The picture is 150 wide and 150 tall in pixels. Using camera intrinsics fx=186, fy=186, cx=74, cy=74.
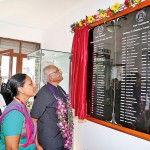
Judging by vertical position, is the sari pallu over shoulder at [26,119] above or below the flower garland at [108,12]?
below

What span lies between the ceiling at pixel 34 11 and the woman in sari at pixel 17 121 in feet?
6.94

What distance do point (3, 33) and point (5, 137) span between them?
369 cm

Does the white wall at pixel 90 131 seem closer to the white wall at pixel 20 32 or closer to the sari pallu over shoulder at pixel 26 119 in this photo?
the white wall at pixel 20 32

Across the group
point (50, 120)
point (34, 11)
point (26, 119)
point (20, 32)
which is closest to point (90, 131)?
point (50, 120)

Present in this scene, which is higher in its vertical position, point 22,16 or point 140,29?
point 22,16

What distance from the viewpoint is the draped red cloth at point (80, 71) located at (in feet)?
8.45

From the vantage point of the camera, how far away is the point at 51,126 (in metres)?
1.85

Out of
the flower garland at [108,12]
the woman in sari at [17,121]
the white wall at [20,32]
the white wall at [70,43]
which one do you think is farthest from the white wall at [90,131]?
the woman in sari at [17,121]

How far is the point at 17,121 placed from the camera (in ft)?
4.14

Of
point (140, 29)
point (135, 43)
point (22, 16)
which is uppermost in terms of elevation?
point (22, 16)

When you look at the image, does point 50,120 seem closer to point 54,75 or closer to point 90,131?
point 54,75

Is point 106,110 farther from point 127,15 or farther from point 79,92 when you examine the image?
point 127,15

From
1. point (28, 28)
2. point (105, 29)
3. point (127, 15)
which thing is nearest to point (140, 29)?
point (127, 15)

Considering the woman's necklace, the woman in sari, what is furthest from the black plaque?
the woman in sari
